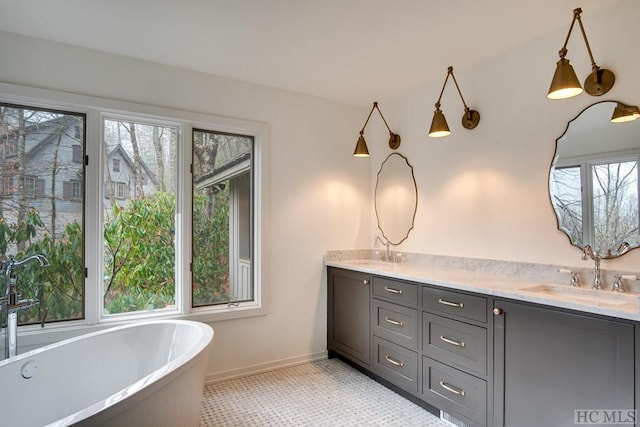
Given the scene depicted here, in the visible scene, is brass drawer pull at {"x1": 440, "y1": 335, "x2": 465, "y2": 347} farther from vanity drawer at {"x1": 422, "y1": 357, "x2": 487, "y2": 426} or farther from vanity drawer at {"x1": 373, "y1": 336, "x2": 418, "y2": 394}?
vanity drawer at {"x1": 373, "y1": 336, "x2": 418, "y2": 394}

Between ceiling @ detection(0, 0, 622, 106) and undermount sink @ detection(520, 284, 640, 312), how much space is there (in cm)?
160

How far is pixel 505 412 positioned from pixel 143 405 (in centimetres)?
Result: 188

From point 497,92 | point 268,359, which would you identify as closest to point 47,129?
point 268,359

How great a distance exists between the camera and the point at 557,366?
6.21 ft

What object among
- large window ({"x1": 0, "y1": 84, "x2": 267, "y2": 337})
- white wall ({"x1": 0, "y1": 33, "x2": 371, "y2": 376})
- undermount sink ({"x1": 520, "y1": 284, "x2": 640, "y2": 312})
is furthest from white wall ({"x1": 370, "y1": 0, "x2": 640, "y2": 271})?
large window ({"x1": 0, "y1": 84, "x2": 267, "y2": 337})

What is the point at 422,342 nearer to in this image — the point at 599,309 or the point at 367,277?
the point at 367,277

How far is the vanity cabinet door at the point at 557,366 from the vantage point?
5.51ft

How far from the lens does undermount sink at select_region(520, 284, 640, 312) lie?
6.08ft

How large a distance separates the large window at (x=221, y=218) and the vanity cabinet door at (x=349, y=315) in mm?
798

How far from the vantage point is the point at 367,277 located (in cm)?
316

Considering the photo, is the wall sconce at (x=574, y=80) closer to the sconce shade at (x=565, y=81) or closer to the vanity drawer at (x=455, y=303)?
the sconce shade at (x=565, y=81)

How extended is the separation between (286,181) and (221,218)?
67 centimetres

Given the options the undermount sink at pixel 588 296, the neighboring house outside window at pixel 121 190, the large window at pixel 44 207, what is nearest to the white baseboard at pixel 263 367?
the large window at pixel 44 207

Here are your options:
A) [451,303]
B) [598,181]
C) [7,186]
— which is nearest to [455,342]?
[451,303]
